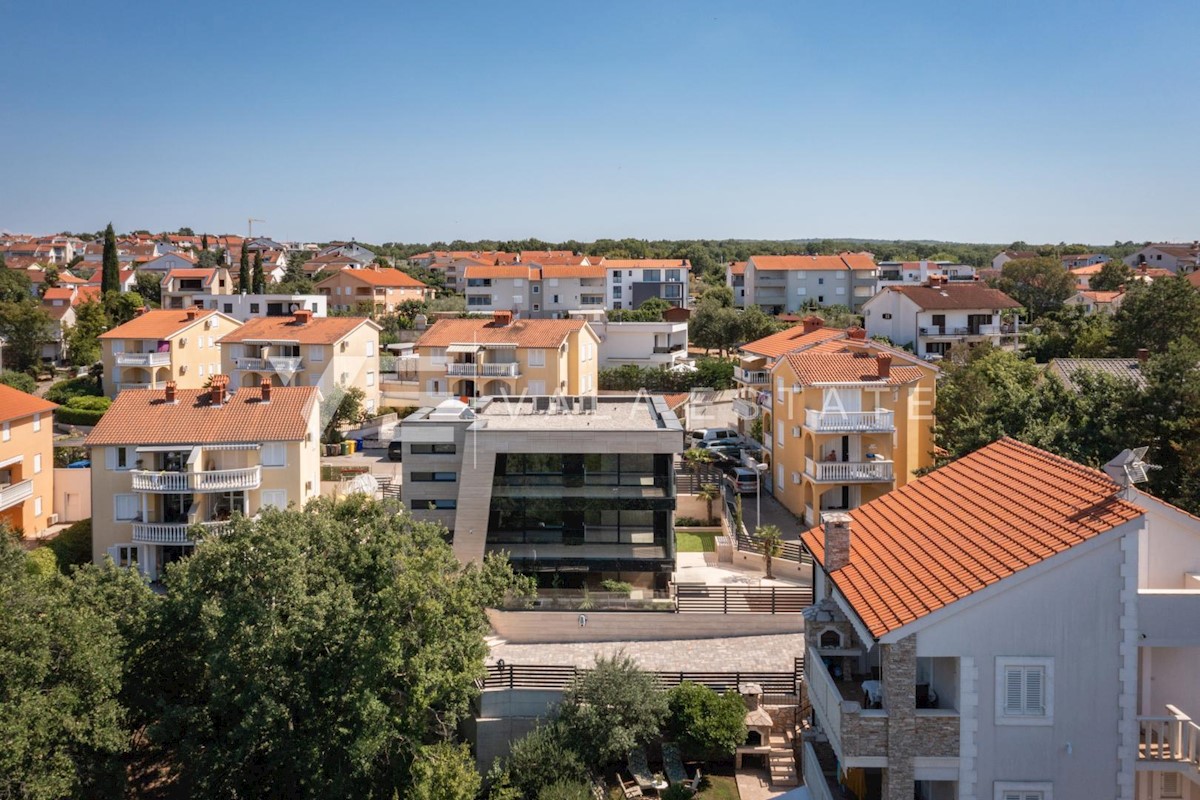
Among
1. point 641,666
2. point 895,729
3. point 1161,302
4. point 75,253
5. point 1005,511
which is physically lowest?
point 641,666

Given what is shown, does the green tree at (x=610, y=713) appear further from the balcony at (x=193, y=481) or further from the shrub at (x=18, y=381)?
the shrub at (x=18, y=381)

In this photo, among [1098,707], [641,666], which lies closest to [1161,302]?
[641,666]

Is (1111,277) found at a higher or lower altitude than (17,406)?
higher

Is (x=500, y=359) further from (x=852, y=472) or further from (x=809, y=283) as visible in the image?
(x=809, y=283)

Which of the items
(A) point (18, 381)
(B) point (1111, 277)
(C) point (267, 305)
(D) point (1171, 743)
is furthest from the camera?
(B) point (1111, 277)

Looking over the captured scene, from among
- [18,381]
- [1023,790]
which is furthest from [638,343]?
[1023,790]

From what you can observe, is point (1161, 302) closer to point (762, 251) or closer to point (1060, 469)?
point (1060, 469)
